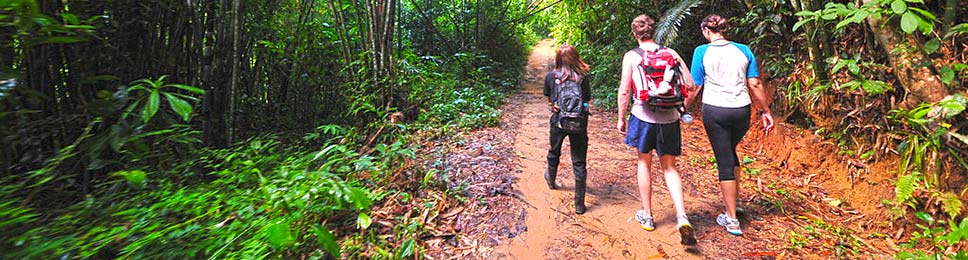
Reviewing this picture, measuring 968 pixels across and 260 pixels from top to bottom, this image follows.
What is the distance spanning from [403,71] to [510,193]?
300 cm

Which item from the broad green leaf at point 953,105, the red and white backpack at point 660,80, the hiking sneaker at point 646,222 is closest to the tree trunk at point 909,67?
the broad green leaf at point 953,105

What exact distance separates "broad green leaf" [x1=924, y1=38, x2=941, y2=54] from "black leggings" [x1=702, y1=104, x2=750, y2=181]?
3.90 feet

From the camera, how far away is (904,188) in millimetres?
2777

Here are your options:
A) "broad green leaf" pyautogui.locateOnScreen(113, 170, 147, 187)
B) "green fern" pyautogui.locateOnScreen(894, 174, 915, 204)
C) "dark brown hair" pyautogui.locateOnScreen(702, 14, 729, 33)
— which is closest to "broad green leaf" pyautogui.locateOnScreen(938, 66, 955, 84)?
"green fern" pyautogui.locateOnScreen(894, 174, 915, 204)

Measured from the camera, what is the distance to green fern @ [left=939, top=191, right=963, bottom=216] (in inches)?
102

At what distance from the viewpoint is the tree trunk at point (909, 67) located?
2750 millimetres

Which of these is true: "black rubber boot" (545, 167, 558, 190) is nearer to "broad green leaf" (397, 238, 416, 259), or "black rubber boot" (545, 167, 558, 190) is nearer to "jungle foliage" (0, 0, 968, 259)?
"jungle foliage" (0, 0, 968, 259)

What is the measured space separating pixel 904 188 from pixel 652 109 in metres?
1.74

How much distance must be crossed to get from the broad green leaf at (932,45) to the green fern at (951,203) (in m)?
0.92

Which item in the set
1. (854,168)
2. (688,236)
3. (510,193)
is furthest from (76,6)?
(854,168)

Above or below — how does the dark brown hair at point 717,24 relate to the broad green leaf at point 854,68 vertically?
above

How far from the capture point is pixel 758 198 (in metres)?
3.50

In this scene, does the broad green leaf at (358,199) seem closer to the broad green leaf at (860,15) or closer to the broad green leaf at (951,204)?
the broad green leaf at (860,15)

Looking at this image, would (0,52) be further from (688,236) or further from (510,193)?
(688,236)
